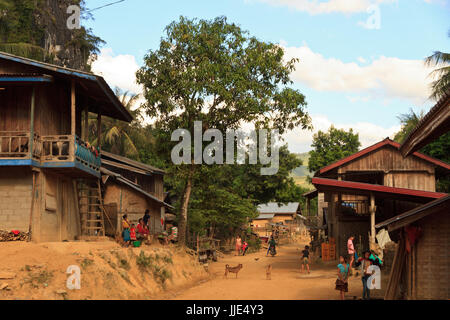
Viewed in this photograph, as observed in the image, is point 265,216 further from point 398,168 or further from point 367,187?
point 367,187

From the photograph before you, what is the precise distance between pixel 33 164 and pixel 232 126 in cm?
1381

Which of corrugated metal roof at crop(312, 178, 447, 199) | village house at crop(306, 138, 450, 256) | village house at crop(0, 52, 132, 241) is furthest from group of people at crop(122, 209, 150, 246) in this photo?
village house at crop(306, 138, 450, 256)

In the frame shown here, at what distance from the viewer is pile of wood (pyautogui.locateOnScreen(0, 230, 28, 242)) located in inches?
735

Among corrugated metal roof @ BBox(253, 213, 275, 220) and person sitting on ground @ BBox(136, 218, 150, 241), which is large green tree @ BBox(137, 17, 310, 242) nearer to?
person sitting on ground @ BBox(136, 218, 150, 241)

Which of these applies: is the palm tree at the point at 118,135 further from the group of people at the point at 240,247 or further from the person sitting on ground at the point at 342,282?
the person sitting on ground at the point at 342,282

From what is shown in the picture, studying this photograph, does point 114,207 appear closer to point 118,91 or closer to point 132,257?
point 132,257

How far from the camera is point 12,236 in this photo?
18766 millimetres

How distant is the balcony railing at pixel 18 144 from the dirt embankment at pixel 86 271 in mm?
3174

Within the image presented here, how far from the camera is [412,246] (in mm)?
15281

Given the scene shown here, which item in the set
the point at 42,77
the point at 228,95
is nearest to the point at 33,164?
the point at 42,77

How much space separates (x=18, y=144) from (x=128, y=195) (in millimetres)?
10324

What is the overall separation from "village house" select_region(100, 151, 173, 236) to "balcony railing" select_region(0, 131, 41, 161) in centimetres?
653

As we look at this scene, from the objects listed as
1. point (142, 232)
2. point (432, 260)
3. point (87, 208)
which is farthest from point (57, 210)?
point (432, 260)
